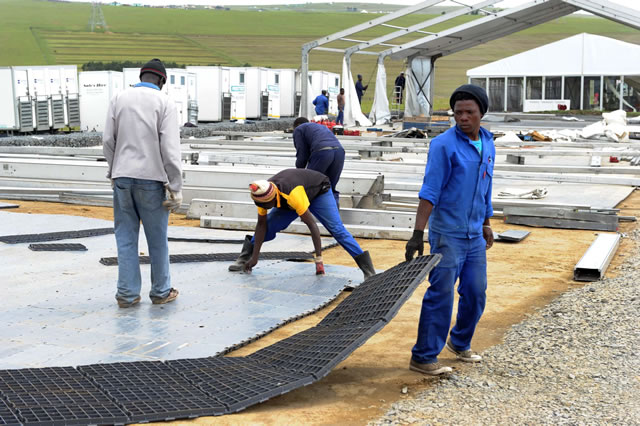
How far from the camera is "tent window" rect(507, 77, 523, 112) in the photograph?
42094mm

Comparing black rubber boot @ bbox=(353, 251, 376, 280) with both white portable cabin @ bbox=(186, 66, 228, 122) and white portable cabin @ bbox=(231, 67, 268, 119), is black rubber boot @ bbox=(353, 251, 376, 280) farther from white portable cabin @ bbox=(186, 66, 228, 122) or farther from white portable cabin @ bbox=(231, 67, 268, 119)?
white portable cabin @ bbox=(231, 67, 268, 119)

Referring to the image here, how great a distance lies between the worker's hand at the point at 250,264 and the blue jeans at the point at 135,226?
4.21 ft

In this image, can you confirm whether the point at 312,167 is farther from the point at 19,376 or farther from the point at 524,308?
the point at 19,376

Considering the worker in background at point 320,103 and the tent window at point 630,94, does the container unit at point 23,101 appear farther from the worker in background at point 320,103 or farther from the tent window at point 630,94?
the tent window at point 630,94

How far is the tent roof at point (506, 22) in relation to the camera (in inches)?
1014

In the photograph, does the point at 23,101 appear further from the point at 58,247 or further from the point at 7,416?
the point at 7,416

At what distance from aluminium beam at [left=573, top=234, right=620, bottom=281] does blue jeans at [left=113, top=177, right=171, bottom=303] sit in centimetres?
435

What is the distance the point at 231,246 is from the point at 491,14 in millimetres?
22876

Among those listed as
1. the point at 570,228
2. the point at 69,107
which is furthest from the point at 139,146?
the point at 69,107

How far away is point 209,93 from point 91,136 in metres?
8.55


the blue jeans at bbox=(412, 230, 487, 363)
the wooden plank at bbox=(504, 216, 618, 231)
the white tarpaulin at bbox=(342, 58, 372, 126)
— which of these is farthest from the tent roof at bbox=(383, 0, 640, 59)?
the blue jeans at bbox=(412, 230, 487, 363)

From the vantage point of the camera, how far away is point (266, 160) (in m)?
17.4

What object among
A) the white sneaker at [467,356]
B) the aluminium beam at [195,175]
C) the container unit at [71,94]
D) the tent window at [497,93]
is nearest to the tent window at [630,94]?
the tent window at [497,93]

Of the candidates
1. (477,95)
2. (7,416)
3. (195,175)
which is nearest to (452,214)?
(477,95)
